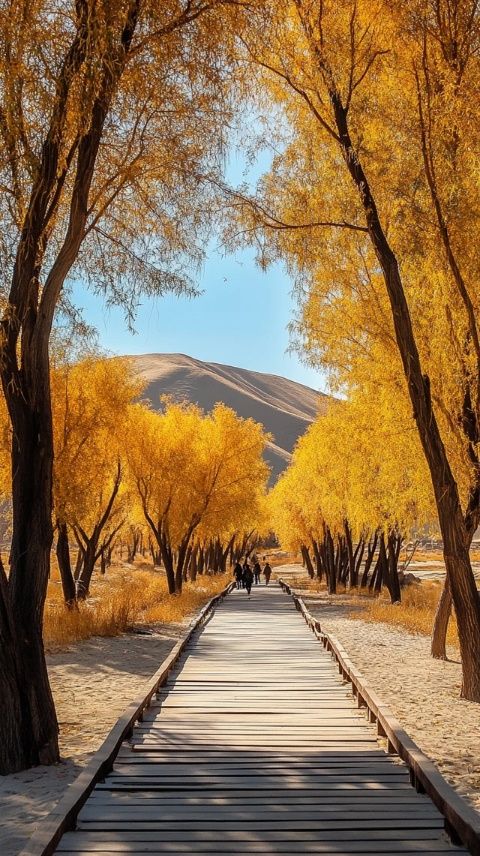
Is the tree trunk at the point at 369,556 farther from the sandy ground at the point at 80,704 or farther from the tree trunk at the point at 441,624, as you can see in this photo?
the tree trunk at the point at 441,624

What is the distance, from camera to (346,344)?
13.8 metres

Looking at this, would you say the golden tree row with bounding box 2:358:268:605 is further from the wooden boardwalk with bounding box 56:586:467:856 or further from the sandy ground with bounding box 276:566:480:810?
the wooden boardwalk with bounding box 56:586:467:856

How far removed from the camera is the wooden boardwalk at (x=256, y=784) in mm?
4582

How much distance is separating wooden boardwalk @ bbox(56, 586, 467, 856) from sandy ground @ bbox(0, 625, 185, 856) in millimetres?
498

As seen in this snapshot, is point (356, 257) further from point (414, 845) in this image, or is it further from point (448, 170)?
point (414, 845)

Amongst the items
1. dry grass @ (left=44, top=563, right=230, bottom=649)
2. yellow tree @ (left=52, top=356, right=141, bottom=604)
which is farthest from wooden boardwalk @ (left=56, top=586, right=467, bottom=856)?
yellow tree @ (left=52, top=356, right=141, bottom=604)

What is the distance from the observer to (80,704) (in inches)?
412

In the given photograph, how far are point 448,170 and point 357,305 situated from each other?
309cm

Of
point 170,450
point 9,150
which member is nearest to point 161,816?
point 9,150

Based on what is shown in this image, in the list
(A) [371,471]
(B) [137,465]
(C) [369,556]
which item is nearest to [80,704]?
(A) [371,471]

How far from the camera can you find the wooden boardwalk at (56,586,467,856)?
458cm

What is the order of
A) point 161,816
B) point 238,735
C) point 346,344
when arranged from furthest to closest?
point 346,344 < point 238,735 < point 161,816

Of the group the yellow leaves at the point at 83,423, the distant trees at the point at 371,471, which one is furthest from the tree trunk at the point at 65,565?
the distant trees at the point at 371,471

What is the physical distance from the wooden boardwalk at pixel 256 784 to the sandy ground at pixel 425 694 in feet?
2.20
